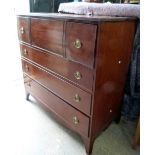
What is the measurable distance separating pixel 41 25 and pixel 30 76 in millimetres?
622

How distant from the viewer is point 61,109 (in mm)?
1416

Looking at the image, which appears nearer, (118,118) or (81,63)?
(81,63)

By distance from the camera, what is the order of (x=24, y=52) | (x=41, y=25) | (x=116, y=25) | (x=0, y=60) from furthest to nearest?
1. (x=0, y=60)
2. (x=24, y=52)
3. (x=41, y=25)
4. (x=116, y=25)

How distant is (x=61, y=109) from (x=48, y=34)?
628 millimetres

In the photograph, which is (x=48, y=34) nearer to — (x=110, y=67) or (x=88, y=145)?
(x=110, y=67)

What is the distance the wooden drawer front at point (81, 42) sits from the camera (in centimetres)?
93

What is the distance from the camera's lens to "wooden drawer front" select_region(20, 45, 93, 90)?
1.07 m

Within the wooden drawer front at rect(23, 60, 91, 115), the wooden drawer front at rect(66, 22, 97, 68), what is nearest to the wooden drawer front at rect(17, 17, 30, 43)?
the wooden drawer front at rect(23, 60, 91, 115)

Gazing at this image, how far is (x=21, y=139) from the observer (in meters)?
1.45

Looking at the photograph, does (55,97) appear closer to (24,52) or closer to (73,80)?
(73,80)

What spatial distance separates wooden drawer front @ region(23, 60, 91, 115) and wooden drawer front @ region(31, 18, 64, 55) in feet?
0.81

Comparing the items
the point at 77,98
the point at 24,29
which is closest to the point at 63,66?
the point at 77,98

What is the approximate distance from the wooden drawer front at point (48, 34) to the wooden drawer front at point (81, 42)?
0.09m
